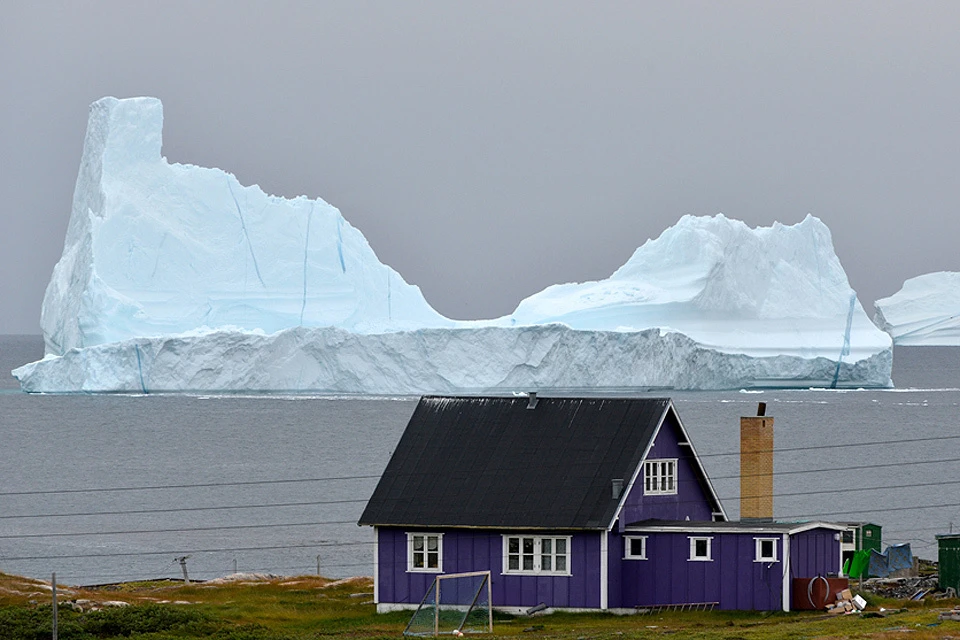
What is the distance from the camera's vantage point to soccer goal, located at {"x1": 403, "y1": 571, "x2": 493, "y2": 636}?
20859mm

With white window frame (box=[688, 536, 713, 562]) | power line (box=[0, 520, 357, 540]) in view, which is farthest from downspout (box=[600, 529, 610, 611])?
power line (box=[0, 520, 357, 540])

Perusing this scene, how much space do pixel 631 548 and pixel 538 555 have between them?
1336mm

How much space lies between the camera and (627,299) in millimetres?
98250

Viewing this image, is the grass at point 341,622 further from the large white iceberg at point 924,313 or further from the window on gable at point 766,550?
the large white iceberg at point 924,313

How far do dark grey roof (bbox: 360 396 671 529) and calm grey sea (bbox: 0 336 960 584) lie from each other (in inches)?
552

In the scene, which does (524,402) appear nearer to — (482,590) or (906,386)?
(482,590)

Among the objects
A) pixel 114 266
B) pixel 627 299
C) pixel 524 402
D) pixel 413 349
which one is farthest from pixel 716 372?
pixel 524 402

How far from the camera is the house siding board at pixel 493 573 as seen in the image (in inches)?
869

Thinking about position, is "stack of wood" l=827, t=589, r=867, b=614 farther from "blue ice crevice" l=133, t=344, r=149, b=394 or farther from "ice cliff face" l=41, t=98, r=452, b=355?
"ice cliff face" l=41, t=98, r=452, b=355

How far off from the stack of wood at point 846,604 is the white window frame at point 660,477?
3.11 meters

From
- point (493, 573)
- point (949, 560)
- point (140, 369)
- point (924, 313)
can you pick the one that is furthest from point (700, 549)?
point (924, 313)

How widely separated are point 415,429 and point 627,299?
246 feet

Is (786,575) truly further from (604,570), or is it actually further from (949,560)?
(949,560)

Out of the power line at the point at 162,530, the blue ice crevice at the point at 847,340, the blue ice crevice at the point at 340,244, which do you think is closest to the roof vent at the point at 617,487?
the power line at the point at 162,530
